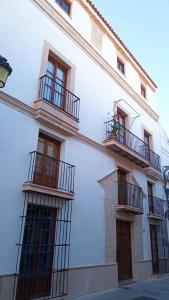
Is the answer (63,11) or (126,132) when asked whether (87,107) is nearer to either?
(126,132)

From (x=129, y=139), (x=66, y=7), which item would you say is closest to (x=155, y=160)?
(x=129, y=139)

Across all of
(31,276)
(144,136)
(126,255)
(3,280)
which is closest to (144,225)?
(126,255)

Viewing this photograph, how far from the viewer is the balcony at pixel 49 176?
20.1 feet

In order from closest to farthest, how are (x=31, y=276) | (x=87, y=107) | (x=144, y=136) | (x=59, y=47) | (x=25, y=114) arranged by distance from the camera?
1. (x=31, y=276)
2. (x=25, y=114)
3. (x=59, y=47)
4. (x=87, y=107)
5. (x=144, y=136)

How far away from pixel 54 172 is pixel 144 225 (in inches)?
226

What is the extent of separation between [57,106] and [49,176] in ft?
6.70

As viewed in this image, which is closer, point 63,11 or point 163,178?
point 63,11

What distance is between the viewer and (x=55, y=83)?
7871 millimetres

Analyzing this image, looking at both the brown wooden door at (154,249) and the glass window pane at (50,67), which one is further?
the brown wooden door at (154,249)

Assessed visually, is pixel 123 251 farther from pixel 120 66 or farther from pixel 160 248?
pixel 120 66

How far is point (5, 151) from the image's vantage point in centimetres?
584

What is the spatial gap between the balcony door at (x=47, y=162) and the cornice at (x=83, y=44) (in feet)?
14.1

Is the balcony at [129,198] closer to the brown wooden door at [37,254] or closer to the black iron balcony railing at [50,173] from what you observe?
the black iron balcony railing at [50,173]

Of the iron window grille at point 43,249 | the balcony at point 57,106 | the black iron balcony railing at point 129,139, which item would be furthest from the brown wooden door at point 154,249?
the balcony at point 57,106
